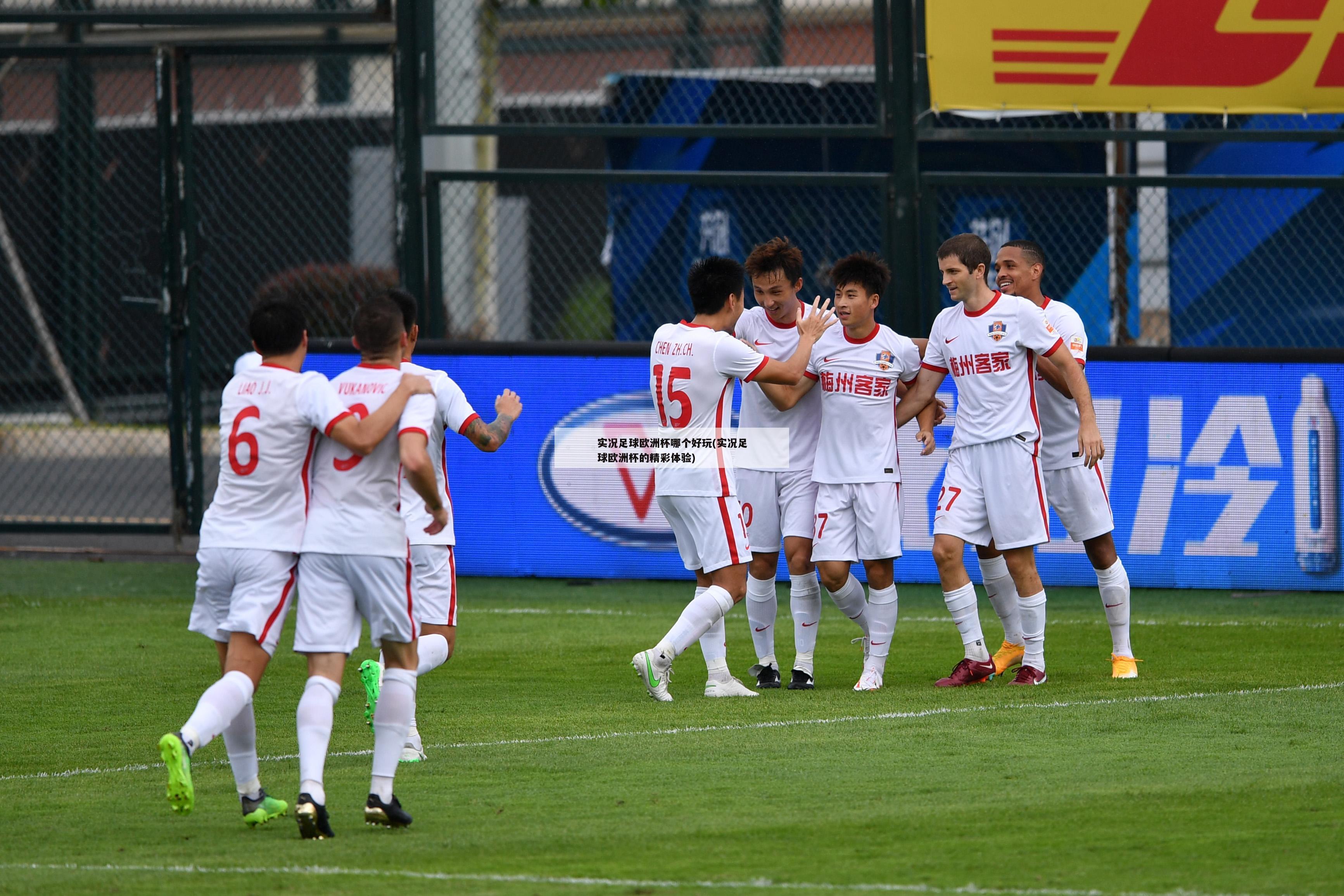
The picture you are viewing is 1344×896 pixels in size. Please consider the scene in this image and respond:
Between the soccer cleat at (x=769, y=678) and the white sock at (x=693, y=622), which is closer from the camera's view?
the white sock at (x=693, y=622)

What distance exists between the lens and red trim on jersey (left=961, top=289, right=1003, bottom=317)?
318 inches

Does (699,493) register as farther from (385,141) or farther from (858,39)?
(385,141)

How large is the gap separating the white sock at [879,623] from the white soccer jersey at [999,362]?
32.4 inches

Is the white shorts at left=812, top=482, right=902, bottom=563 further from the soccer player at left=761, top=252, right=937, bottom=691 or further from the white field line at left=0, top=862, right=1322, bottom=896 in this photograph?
the white field line at left=0, top=862, right=1322, bottom=896

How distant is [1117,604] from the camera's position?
27.0ft

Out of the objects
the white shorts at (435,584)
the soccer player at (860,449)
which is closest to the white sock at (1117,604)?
the soccer player at (860,449)

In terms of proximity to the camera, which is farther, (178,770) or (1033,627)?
(1033,627)

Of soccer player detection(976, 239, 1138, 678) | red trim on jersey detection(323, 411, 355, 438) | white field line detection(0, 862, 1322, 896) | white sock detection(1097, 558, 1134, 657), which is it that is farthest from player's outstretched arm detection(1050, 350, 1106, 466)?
red trim on jersey detection(323, 411, 355, 438)

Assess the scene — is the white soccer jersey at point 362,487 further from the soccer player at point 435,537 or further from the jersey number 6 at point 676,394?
the jersey number 6 at point 676,394

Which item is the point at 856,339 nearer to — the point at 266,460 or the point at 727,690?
the point at 727,690

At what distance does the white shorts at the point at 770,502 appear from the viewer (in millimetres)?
8375

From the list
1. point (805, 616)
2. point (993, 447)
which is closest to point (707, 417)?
point (805, 616)

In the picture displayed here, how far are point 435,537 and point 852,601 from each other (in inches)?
95.3

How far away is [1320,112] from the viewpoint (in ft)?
38.4
